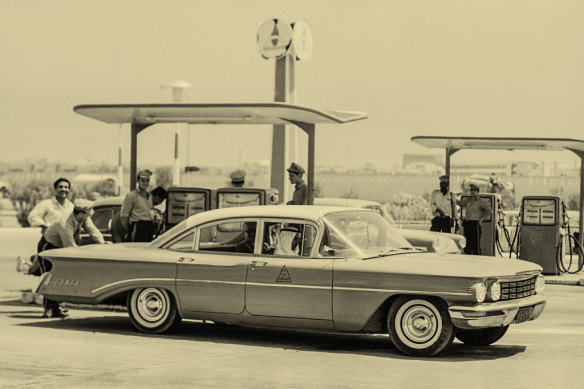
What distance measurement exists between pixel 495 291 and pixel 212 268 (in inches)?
117

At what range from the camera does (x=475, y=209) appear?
22.3m

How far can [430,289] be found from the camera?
11.3 meters

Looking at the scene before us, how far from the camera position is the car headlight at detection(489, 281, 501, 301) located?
11.3 m

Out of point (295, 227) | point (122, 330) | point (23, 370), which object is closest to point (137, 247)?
point (122, 330)

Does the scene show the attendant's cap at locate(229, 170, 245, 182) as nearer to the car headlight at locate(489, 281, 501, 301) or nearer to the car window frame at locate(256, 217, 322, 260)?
the car window frame at locate(256, 217, 322, 260)

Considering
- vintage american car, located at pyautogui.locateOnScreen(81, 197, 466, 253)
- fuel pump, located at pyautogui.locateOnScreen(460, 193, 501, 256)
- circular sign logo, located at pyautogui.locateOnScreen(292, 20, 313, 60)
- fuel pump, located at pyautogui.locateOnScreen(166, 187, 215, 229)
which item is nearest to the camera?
vintage american car, located at pyautogui.locateOnScreen(81, 197, 466, 253)

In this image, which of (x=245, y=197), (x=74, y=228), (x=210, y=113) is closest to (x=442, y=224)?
(x=245, y=197)

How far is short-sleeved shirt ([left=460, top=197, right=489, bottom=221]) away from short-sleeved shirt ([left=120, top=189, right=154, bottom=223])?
7.83m

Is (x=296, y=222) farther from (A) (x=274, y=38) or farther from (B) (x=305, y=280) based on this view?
(A) (x=274, y=38)

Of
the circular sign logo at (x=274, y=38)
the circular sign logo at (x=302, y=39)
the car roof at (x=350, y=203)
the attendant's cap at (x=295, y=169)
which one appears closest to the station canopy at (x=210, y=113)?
the attendant's cap at (x=295, y=169)

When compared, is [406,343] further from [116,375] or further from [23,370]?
[23,370]

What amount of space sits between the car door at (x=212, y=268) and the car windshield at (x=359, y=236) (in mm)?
869

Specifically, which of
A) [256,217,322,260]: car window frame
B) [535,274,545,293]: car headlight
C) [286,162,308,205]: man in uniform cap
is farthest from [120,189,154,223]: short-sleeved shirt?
[535,274,545,293]: car headlight

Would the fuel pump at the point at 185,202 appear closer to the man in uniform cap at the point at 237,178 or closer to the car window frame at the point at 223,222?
the man in uniform cap at the point at 237,178
